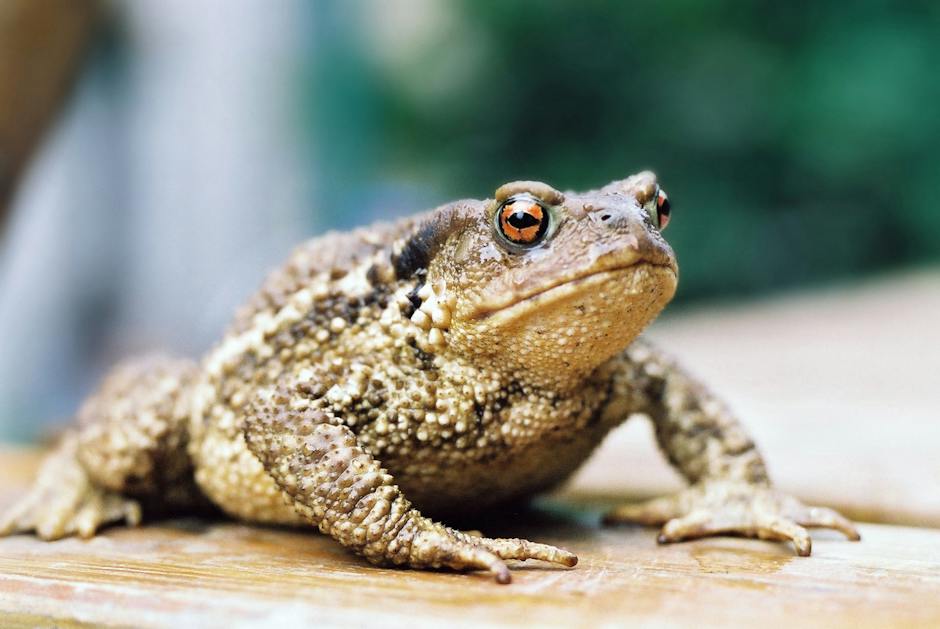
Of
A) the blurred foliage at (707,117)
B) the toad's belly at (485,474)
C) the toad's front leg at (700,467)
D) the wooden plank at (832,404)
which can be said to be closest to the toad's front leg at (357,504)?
the toad's belly at (485,474)

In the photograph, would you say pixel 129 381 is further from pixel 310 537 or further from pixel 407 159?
pixel 407 159

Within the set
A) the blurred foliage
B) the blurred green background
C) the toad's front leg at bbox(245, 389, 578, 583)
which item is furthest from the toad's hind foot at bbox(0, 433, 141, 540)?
the blurred foliage

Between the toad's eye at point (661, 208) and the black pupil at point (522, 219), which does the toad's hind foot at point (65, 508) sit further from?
the toad's eye at point (661, 208)

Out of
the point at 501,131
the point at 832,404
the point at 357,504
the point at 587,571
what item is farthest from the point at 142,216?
the point at 587,571

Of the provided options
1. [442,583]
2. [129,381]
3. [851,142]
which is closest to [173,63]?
[129,381]

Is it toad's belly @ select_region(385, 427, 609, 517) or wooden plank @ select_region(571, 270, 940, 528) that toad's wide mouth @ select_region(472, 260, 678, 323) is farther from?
wooden plank @ select_region(571, 270, 940, 528)
